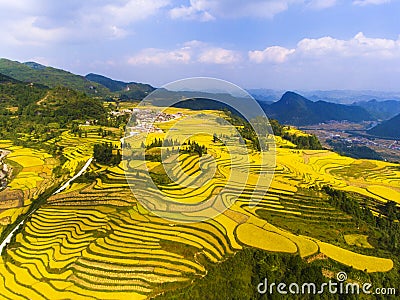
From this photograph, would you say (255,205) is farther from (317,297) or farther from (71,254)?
(71,254)

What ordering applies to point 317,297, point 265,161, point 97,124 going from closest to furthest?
point 317,297
point 265,161
point 97,124

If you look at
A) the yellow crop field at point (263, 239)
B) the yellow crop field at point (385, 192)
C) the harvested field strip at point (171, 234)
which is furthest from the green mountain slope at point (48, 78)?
the yellow crop field at point (263, 239)

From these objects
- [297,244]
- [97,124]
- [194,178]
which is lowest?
[297,244]

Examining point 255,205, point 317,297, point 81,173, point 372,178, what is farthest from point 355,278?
point 81,173

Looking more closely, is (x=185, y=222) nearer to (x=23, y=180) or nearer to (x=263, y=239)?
(x=263, y=239)

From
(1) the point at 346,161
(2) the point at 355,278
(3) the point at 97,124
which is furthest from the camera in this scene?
(3) the point at 97,124

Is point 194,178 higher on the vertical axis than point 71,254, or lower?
higher

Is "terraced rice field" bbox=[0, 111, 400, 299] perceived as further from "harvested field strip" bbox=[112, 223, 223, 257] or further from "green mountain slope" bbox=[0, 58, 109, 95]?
"green mountain slope" bbox=[0, 58, 109, 95]
